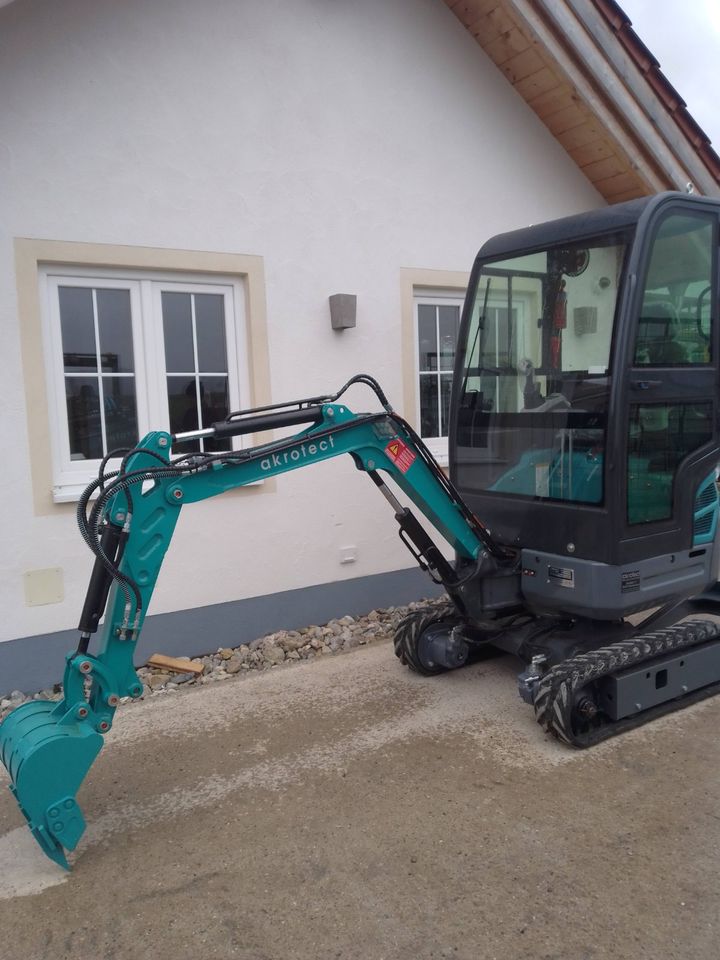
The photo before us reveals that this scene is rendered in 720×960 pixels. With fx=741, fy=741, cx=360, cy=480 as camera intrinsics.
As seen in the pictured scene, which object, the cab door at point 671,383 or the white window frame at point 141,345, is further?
Result: the white window frame at point 141,345

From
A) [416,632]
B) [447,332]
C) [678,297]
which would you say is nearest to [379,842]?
[416,632]

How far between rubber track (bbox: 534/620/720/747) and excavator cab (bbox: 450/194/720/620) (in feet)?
0.69

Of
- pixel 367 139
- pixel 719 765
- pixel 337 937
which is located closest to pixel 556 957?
pixel 337 937

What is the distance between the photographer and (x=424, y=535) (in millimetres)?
4070

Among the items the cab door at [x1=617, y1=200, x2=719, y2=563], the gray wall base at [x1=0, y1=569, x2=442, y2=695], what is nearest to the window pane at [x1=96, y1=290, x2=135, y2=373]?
the gray wall base at [x1=0, y1=569, x2=442, y2=695]

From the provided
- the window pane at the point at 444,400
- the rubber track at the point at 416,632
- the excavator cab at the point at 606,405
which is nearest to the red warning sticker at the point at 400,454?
the excavator cab at the point at 606,405

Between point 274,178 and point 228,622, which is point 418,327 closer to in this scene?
point 274,178

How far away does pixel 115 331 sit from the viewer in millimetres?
4875

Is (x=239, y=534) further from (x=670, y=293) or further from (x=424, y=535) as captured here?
(x=670, y=293)

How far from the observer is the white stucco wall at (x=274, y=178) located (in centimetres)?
446

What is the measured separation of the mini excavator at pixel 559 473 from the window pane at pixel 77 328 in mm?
1262

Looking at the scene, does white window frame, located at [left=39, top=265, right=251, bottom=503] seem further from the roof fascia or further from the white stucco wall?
the roof fascia

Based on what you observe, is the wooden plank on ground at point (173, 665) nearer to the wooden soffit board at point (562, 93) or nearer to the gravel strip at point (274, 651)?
the gravel strip at point (274, 651)

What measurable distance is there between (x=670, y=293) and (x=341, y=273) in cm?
261
